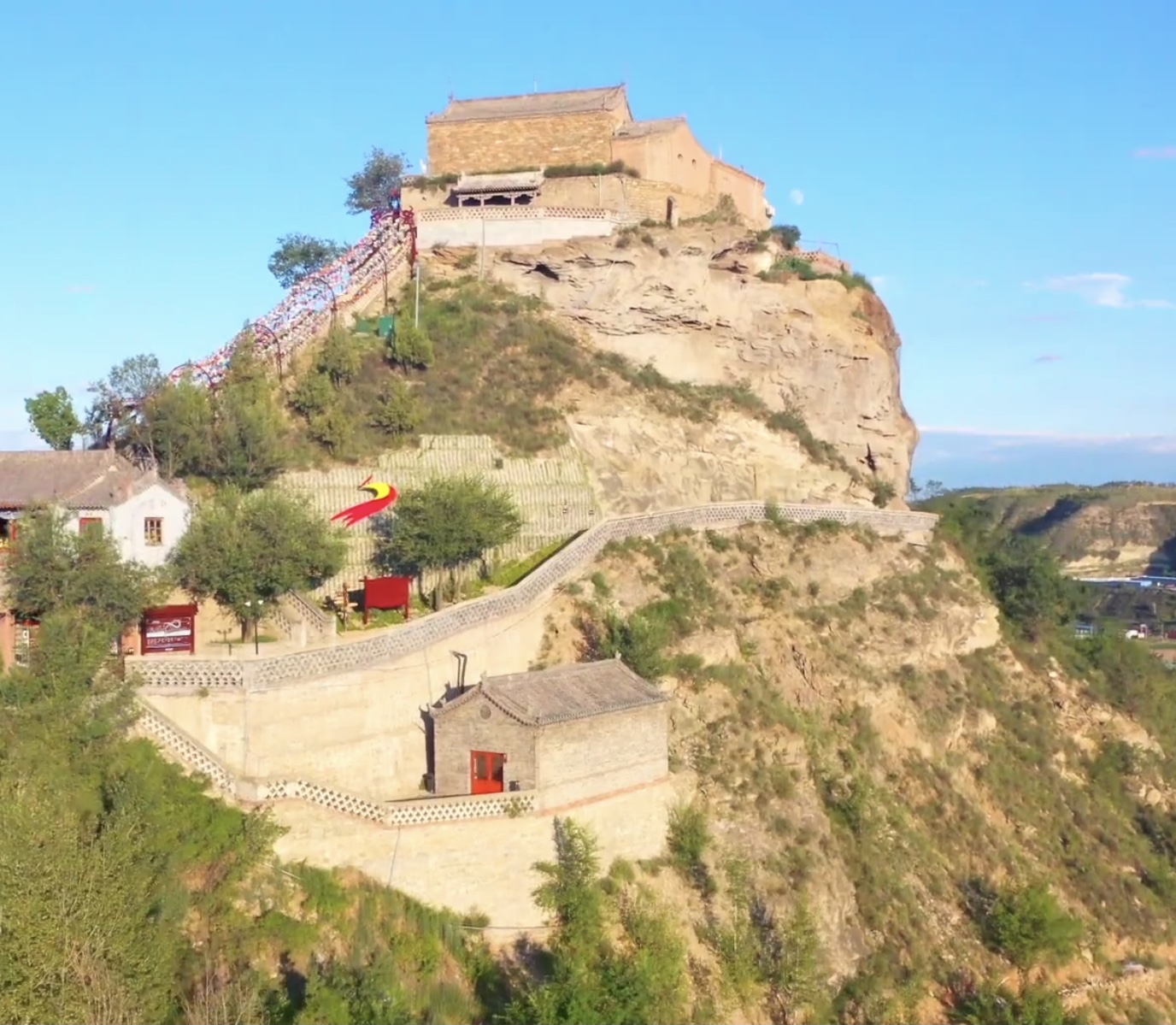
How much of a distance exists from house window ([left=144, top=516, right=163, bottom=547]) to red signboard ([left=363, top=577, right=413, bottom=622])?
14.7 feet

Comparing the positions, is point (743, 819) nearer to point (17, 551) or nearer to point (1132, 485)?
point (17, 551)

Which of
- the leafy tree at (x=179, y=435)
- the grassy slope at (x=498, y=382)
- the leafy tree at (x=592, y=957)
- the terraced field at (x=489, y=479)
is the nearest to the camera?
the leafy tree at (x=592, y=957)

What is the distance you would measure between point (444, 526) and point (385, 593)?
1.99 meters

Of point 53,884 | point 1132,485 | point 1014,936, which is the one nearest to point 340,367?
point 53,884

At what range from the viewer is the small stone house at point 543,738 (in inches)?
926

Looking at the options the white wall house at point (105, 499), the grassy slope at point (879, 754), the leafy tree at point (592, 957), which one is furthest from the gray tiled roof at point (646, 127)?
the leafy tree at point (592, 957)

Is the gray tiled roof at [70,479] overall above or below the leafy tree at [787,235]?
below

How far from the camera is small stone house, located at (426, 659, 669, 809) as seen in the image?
23531 millimetres

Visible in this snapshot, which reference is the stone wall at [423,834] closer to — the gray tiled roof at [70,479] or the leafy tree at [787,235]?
the gray tiled roof at [70,479]

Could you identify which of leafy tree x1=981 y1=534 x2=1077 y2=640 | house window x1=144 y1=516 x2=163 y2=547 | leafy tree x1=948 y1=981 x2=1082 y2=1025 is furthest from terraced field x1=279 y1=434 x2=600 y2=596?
leafy tree x1=981 y1=534 x2=1077 y2=640

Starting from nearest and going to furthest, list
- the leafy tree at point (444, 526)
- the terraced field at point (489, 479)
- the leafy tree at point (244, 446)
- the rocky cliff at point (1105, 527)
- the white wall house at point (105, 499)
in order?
the white wall house at point (105, 499)
the leafy tree at point (444, 526)
the leafy tree at point (244, 446)
the terraced field at point (489, 479)
the rocky cliff at point (1105, 527)

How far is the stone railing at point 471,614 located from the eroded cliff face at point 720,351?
1.74 meters

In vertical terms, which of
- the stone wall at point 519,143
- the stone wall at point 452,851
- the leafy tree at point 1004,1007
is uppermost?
the stone wall at point 519,143

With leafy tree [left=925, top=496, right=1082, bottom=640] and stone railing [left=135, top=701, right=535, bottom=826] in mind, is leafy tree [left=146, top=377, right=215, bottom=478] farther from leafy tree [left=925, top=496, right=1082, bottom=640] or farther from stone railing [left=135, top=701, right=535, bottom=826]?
leafy tree [left=925, top=496, right=1082, bottom=640]
